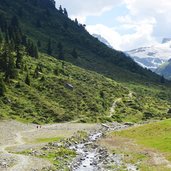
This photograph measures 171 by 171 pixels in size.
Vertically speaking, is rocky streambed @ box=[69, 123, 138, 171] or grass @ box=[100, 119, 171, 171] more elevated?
grass @ box=[100, 119, 171, 171]

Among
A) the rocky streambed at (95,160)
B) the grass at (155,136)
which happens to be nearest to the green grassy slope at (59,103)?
the grass at (155,136)

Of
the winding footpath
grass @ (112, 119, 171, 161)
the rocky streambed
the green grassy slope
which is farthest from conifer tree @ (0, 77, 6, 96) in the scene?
the winding footpath

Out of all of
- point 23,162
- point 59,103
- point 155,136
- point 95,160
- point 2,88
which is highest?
point 2,88

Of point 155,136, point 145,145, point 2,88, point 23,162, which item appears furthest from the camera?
point 2,88

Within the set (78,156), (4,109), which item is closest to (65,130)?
(4,109)

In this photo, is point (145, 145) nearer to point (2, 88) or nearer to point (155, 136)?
point (155, 136)

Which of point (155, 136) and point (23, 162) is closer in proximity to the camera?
point (23, 162)

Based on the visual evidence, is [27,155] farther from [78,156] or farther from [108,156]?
[108,156]

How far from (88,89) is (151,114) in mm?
30780

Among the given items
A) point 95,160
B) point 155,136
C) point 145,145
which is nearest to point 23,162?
point 95,160

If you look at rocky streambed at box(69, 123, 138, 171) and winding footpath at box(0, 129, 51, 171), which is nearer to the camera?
winding footpath at box(0, 129, 51, 171)

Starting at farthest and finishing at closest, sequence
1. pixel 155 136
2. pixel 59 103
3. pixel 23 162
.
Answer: pixel 59 103 → pixel 155 136 → pixel 23 162

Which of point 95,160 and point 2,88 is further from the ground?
point 2,88

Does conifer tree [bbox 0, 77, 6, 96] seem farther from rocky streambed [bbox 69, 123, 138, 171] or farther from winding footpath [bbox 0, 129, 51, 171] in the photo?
winding footpath [bbox 0, 129, 51, 171]
